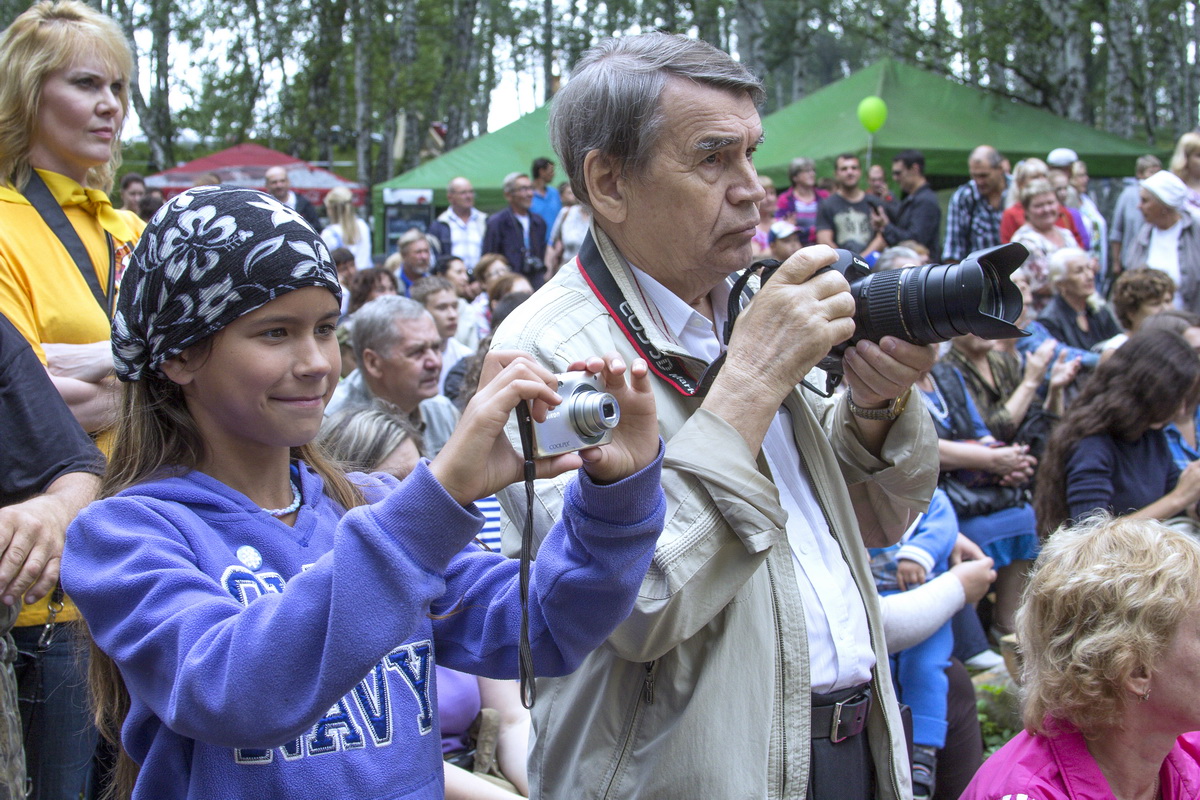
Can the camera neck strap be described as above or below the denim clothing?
above

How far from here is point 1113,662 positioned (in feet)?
6.48

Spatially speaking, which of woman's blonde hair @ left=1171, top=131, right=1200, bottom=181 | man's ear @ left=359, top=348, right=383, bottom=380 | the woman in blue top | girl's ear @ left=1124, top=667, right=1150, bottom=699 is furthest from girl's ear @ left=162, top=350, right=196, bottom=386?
woman's blonde hair @ left=1171, top=131, right=1200, bottom=181

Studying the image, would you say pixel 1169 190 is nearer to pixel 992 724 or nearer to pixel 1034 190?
pixel 1034 190

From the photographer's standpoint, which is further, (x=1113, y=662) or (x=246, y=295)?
(x=1113, y=662)

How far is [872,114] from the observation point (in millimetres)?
12289

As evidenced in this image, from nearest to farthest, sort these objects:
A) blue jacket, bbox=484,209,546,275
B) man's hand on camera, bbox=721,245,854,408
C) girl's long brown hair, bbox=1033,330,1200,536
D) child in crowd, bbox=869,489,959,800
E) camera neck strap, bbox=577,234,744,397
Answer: man's hand on camera, bbox=721,245,854,408 → camera neck strap, bbox=577,234,744,397 → child in crowd, bbox=869,489,959,800 → girl's long brown hair, bbox=1033,330,1200,536 → blue jacket, bbox=484,209,546,275

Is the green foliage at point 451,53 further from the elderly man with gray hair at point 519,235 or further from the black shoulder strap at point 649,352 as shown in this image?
the black shoulder strap at point 649,352

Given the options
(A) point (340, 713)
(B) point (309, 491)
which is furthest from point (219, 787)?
(B) point (309, 491)

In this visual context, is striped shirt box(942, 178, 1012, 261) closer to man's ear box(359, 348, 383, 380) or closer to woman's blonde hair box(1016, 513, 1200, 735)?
man's ear box(359, 348, 383, 380)

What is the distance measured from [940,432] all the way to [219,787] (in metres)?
3.92

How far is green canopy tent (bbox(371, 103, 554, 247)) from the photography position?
14719 mm

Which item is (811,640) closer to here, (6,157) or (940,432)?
(6,157)

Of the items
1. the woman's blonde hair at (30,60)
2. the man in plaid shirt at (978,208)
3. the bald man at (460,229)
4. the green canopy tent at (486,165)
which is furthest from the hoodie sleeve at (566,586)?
the green canopy tent at (486,165)

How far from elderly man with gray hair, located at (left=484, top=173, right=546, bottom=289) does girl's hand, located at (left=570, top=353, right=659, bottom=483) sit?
29.0 ft
